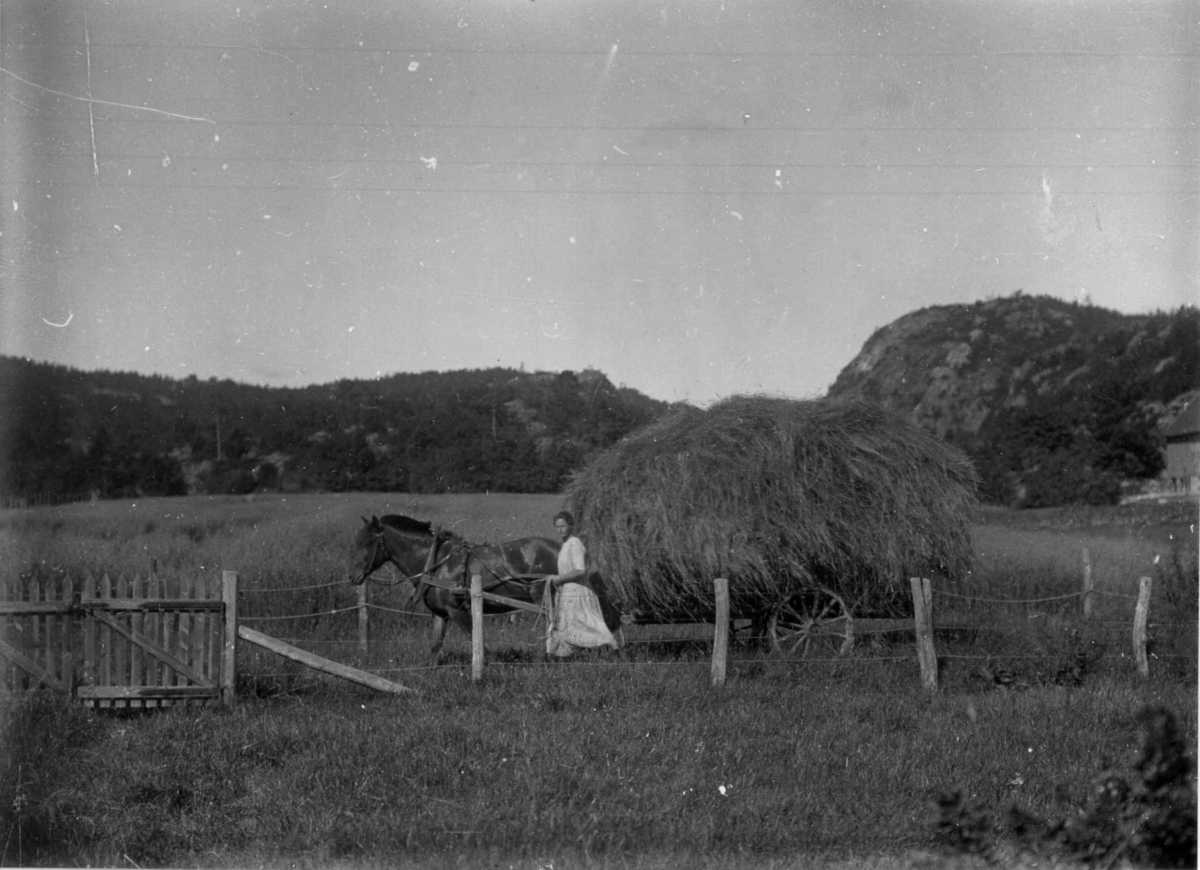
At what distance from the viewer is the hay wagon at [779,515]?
11094 mm

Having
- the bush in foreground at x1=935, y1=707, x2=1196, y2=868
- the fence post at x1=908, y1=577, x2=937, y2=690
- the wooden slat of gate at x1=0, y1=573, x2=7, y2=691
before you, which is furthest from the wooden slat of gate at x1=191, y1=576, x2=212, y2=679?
the fence post at x1=908, y1=577, x2=937, y2=690

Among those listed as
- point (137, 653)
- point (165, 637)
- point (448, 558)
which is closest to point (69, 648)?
point (137, 653)

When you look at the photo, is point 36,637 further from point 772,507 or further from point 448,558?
point 772,507

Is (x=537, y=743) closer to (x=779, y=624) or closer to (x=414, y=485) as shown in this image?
(x=779, y=624)

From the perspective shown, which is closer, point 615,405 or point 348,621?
point 348,621

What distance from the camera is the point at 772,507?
1112 cm

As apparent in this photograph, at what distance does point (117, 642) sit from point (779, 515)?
632 centimetres

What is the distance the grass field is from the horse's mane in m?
1.36

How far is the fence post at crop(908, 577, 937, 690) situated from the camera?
10492 millimetres

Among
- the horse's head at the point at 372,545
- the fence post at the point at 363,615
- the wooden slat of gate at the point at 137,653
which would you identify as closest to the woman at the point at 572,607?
the horse's head at the point at 372,545

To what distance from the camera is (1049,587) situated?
17719 millimetres

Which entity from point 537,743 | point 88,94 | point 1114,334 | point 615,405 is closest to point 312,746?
point 537,743

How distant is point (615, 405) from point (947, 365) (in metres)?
15.7

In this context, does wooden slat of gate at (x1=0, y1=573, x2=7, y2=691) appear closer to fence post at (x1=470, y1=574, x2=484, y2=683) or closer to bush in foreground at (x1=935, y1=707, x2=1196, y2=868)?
fence post at (x1=470, y1=574, x2=484, y2=683)
